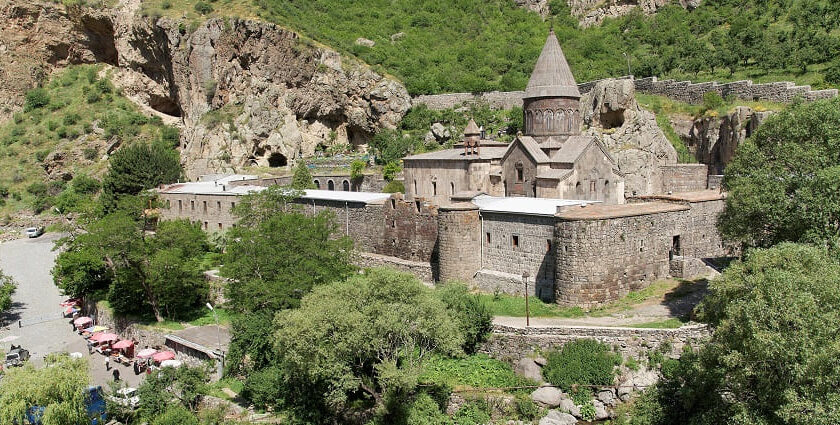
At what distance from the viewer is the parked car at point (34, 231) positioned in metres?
49.3

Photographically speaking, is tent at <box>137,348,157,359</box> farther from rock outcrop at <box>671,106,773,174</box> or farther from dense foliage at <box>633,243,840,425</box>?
rock outcrop at <box>671,106,773,174</box>

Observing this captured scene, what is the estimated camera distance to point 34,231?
4959 centimetres

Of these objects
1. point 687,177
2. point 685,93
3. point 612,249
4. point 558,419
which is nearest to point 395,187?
point 687,177

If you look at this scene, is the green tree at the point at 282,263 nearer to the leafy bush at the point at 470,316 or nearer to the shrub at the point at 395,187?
the leafy bush at the point at 470,316

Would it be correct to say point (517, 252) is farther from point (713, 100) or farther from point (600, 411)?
point (713, 100)

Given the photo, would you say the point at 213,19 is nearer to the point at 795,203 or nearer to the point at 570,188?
the point at 570,188

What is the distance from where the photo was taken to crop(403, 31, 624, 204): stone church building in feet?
85.8

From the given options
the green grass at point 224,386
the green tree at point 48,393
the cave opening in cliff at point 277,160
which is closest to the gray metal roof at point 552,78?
the green grass at point 224,386

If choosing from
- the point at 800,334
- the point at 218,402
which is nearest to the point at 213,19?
the point at 218,402

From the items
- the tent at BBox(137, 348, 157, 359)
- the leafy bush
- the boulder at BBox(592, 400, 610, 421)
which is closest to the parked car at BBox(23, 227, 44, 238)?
the tent at BBox(137, 348, 157, 359)

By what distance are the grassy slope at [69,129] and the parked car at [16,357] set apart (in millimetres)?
38100

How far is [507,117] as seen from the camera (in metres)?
50.4

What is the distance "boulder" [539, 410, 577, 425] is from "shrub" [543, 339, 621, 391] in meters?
0.83

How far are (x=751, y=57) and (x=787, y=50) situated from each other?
303 cm
